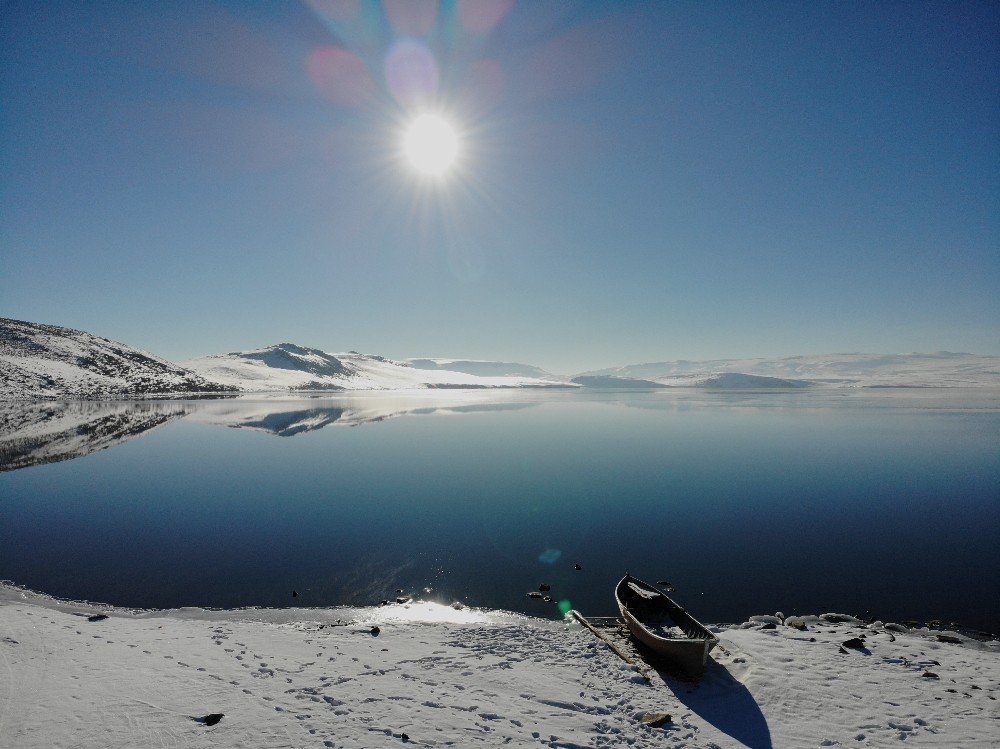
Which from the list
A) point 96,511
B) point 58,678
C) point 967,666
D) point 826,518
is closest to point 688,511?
point 826,518

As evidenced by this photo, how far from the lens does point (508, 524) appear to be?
24.4 meters

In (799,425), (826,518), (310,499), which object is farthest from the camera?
(799,425)

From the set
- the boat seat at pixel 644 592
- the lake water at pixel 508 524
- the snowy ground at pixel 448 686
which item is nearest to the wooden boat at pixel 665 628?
the boat seat at pixel 644 592

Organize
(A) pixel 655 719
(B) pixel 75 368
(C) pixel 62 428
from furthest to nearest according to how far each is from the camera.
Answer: (B) pixel 75 368 → (C) pixel 62 428 → (A) pixel 655 719

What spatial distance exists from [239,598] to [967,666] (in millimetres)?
23582

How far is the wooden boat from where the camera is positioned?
11.9m

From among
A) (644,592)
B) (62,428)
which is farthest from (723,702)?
(62,428)

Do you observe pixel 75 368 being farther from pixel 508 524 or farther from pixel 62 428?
pixel 508 524

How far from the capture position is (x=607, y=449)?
161 ft

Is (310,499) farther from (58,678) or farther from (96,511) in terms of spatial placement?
(58,678)

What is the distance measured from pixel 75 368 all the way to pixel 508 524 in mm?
151325

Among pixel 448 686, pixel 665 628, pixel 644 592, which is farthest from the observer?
pixel 644 592

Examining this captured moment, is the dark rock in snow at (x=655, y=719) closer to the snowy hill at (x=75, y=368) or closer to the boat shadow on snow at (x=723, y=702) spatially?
the boat shadow on snow at (x=723, y=702)

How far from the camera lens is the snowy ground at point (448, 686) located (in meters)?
9.04
